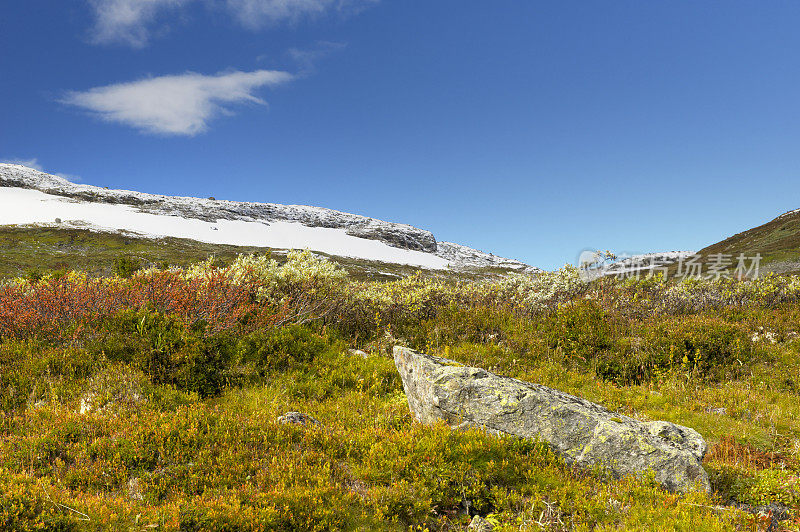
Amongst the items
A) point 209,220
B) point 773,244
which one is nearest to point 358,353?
point 773,244

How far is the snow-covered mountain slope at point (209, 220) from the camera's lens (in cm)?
9588

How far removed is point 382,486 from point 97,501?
308cm

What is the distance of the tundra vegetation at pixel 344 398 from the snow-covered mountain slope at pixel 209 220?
81.9m

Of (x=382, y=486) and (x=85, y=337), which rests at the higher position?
(x=85, y=337)

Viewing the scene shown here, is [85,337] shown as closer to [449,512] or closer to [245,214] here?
[449,512]

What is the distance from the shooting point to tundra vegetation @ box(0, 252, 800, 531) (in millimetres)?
4555

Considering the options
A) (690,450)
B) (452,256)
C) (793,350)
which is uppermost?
(452,256)

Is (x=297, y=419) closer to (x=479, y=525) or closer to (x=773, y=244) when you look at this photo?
(x=479, y=525)

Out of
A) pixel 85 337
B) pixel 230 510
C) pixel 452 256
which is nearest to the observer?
pixel 230 510

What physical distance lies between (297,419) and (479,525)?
3.25m

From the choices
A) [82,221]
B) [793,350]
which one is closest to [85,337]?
[793,350]

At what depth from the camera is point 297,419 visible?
253 inches

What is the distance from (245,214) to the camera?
144250 millimetres

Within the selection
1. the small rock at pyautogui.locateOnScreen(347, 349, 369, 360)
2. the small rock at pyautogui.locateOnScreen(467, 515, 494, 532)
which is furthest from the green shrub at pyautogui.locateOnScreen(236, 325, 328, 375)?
the small rock at pyautogui.locateOnScreen(467, 515, 494, 532)
